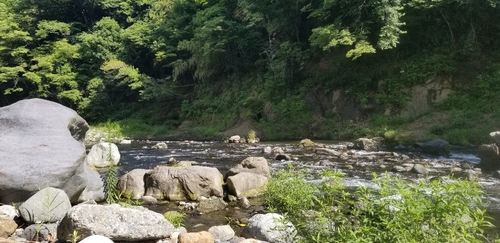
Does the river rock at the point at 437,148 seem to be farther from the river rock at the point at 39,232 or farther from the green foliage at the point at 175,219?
the river rock at the point at 39,232

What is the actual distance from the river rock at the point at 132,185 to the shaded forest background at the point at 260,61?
1266 centimetres

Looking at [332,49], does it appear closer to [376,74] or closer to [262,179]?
[376,74]

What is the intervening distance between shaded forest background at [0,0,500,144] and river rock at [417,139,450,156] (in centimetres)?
213

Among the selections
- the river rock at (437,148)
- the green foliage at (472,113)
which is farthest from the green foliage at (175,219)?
the green foliage at (472,113)

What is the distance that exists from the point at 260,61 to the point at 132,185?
1911cm

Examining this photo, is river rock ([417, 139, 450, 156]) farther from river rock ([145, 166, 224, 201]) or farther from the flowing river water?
river rock ([145, 166, 224, 201])

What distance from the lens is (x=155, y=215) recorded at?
581 centimetres

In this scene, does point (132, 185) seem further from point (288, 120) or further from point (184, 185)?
point (288, 120)

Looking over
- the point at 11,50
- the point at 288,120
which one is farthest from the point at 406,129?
the point at 11,50

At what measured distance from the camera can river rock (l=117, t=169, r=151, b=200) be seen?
9820 mm

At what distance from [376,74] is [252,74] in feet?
31.6

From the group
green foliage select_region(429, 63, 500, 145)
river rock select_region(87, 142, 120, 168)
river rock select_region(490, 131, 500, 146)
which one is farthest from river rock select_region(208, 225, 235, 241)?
green foliage select_region(429, 63, 500, 145)

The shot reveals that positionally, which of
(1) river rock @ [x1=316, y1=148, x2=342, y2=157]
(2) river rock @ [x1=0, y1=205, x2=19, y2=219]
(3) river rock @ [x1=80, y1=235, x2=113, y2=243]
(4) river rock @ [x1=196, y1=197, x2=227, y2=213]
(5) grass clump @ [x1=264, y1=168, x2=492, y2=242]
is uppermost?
(5) grass clump @ [x1=264, y1=168, x2=492, y2=242]

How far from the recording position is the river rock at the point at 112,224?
5.29m
